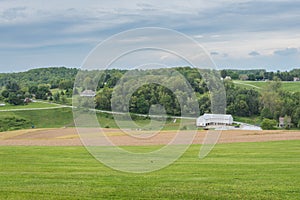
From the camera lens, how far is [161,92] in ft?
118

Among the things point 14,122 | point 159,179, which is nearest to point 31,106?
point 14,122

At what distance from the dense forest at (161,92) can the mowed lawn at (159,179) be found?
4.90 m

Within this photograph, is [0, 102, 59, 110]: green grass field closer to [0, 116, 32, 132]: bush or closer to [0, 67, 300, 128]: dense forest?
[0, 67, 300, 128]: dense forest

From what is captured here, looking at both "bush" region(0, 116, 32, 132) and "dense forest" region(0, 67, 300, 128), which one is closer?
"dense forest" region(0, 67, 300, 128)

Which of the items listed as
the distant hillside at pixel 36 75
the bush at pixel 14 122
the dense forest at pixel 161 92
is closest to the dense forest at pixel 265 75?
the dense forest at pixel 161 92

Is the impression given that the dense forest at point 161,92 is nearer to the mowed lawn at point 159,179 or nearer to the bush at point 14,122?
the mowed lawn at point 159,179

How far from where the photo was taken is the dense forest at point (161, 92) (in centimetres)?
2997

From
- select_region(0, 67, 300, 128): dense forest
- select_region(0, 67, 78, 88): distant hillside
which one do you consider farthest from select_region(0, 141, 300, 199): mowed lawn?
select_region(0, 67, 78, 88): distant hillside

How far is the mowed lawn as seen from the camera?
17.6 meters

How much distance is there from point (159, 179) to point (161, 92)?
615 inches

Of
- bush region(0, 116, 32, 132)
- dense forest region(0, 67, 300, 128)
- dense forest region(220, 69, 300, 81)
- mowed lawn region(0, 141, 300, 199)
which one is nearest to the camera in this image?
mowed lawn region(0, 141, 300, 199)

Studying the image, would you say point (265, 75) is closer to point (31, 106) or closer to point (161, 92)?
point (31, 106)

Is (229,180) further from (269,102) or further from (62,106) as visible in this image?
(62,106)

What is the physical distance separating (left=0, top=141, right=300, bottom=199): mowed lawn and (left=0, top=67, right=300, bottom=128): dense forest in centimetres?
490
